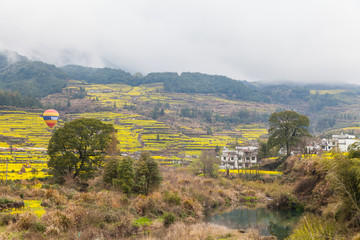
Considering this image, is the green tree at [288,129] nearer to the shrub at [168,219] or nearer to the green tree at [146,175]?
the green tree at [146,175]

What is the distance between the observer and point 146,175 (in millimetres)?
31547

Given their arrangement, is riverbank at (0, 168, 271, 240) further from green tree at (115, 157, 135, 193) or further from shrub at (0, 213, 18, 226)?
green tree at (115, 157, 135, 193)

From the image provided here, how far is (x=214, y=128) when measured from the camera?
4988 inches

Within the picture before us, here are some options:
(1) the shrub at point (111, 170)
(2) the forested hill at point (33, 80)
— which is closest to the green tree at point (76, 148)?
(1) the shrub at point (111, 170)

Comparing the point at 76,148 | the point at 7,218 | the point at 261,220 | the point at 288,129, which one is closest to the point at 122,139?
the point at 76,148

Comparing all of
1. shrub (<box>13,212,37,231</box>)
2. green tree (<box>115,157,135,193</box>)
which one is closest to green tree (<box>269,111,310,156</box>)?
green tree (<box>115,157,135,193</box>)

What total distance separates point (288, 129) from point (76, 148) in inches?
1492

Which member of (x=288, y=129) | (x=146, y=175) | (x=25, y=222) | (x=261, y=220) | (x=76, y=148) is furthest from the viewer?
(x=288, y=129)

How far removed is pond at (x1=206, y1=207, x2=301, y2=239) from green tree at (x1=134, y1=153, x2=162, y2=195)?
284 inches

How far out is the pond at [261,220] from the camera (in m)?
26.4

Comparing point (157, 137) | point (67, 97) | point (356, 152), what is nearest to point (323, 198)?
point (356, 152)

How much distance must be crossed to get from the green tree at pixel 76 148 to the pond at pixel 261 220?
15.6 metres

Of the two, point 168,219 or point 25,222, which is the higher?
point 25,222

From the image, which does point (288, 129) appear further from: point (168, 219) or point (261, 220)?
point (168, 219)
